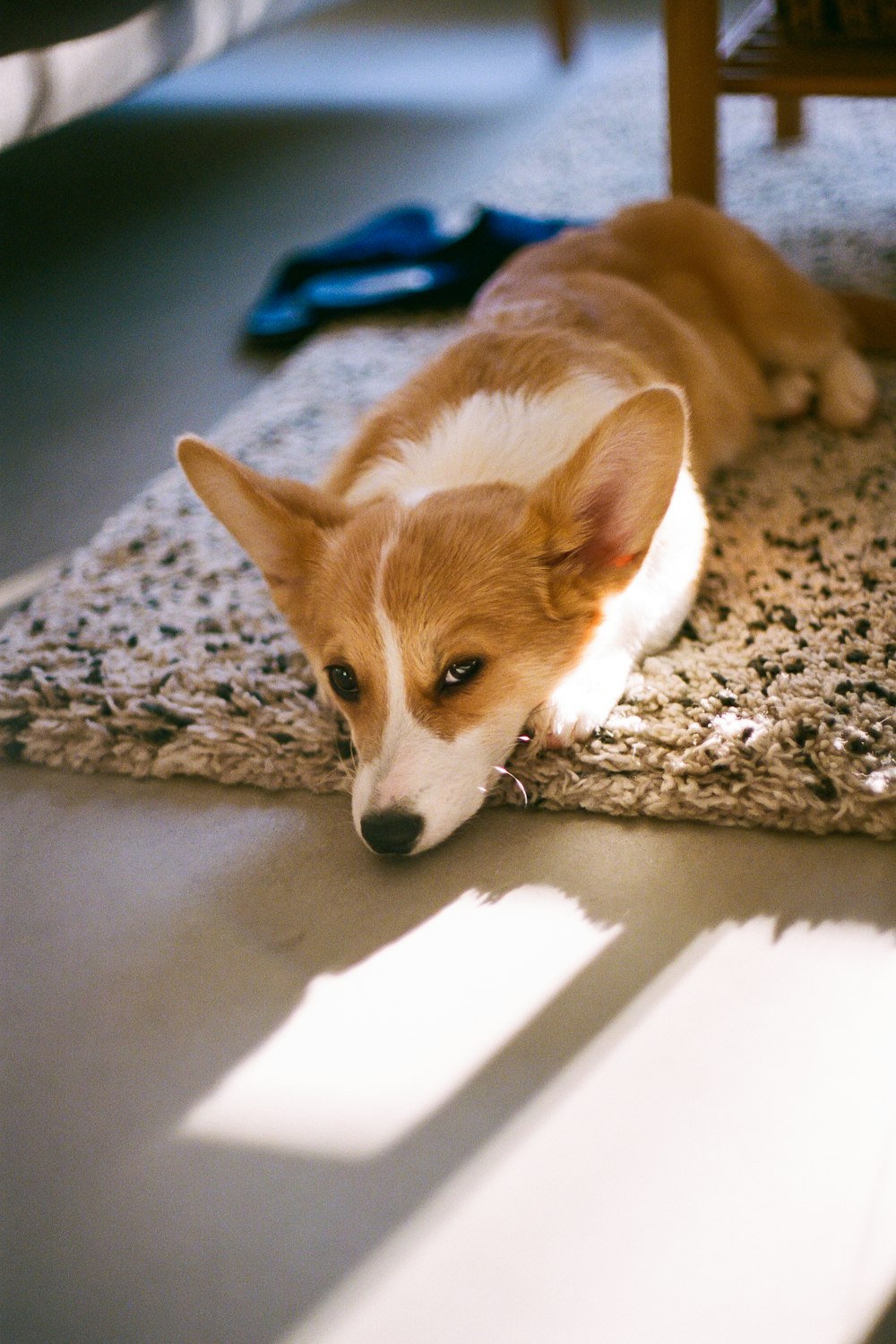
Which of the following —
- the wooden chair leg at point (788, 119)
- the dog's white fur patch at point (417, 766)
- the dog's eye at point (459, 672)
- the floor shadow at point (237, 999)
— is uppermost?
the wooden chair leg at point (788, 119)

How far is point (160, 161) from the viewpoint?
16.1 feet

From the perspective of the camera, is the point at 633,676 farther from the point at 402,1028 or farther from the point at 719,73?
the point at 719,73

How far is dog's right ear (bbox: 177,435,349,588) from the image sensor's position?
4.65ft

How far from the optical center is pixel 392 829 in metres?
1.28

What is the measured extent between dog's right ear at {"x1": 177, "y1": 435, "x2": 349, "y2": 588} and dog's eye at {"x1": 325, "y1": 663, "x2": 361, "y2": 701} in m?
0.17

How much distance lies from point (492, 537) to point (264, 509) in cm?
31

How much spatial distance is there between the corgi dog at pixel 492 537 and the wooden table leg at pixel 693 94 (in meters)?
0.75

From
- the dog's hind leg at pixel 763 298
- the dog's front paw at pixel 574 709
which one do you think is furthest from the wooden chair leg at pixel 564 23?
the dog's front paw at pixel 574 709

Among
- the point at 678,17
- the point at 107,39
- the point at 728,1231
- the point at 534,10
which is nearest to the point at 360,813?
the point at 728,1231

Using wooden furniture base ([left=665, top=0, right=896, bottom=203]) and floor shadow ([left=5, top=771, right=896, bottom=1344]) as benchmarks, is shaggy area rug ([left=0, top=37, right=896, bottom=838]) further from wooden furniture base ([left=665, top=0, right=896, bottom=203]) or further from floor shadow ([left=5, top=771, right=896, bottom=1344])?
wooden furniture base ([left=665, top=0, right=896, bottom=203])

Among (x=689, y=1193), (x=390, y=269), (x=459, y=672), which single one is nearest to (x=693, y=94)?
(x=390, y=269)

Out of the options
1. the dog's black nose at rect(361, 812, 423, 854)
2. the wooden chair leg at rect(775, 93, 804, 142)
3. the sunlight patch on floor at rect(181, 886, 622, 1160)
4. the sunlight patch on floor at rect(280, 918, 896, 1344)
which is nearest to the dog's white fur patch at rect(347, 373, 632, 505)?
the dog's black nose at rect(361, 812, 423, 854)

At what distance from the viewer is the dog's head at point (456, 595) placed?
1.31 meters

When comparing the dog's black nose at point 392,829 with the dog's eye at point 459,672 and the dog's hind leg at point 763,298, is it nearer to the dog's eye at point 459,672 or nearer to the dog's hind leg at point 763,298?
the dog's eye at point 459,672
